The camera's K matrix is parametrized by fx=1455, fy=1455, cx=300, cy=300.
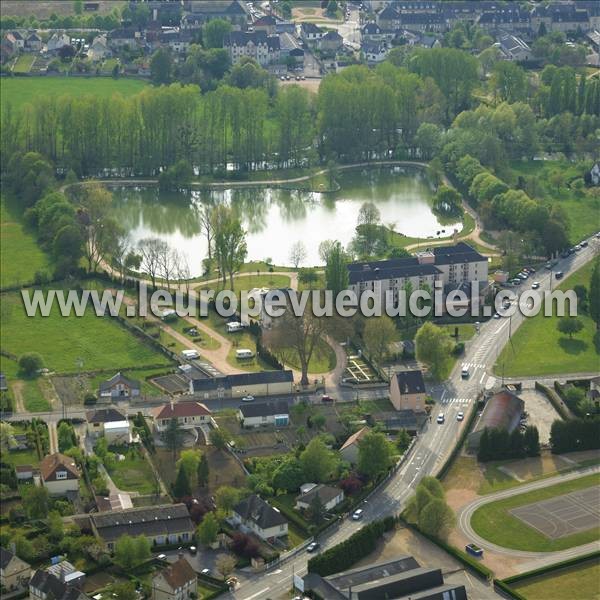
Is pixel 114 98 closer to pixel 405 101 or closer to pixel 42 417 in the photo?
pixel 405 101

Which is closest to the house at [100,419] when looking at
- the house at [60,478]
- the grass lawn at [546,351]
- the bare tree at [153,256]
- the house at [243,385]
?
the house at [60,478]

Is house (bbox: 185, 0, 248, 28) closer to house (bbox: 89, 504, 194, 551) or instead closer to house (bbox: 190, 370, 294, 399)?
house (bbox: 190, 370, 294, 399)

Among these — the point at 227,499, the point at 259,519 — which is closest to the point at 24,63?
the point at 227,499

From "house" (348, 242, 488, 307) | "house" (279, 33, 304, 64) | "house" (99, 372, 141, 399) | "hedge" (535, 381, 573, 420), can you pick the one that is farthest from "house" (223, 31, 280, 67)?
"hedge" (535, 381, 573, 420)

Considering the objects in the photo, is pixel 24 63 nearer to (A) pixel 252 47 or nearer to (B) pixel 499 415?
(A) pixel 252 47

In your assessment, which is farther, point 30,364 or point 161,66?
point 161,66

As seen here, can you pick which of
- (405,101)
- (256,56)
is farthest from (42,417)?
(256,56)

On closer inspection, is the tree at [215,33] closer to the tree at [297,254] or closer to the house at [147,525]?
the tree at [297,254]
